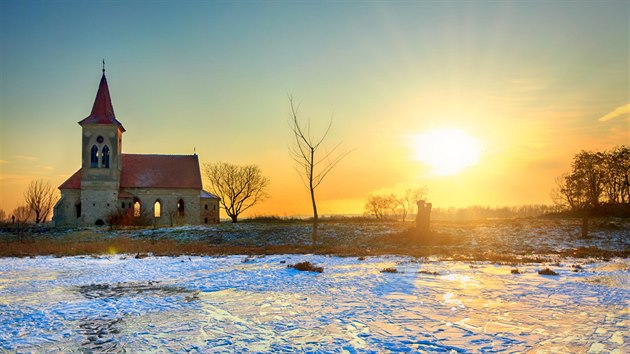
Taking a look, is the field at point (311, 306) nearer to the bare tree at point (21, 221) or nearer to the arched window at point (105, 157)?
the bare tree at point (21, 221)

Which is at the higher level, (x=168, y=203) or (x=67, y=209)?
(x=168, y=203)

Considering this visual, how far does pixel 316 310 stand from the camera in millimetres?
9180

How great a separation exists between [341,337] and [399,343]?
0.95 metres

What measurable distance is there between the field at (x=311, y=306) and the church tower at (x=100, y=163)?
42.9 m

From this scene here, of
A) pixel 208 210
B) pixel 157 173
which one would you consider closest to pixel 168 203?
pixel 157 173

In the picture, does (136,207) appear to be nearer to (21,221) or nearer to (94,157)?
(94,157)

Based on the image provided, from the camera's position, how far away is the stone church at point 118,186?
58.5 m

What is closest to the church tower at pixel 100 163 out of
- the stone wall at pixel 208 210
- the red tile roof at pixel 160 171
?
the red tile roof at pixel 160 171

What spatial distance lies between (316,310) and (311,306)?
0.43 meters

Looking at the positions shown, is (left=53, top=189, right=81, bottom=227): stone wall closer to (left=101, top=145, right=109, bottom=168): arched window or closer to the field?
(left=101, top=145, right=109, bottom=168): arched window

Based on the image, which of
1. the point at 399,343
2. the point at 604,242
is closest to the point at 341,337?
the point at 399,343

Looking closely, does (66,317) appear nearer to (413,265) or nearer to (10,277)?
(10,277)

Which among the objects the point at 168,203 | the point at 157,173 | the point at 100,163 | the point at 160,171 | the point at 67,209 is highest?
the point at 100,163

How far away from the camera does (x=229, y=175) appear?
251 feet
